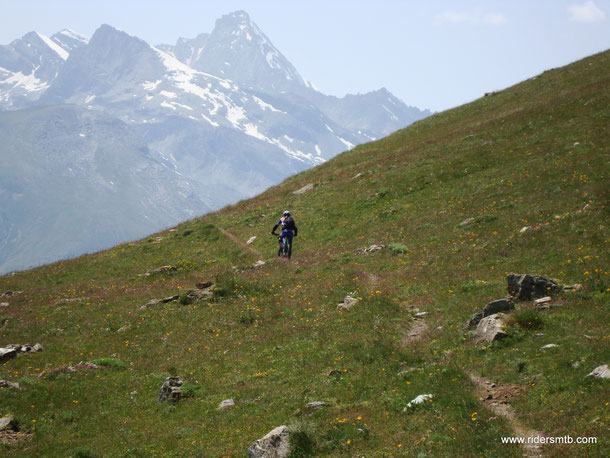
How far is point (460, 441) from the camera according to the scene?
1130 centimetres

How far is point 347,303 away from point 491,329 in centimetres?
754

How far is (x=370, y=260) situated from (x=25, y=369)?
669 inches

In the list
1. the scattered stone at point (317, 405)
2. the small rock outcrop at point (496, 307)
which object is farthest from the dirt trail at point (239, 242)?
the scattered stone at point (317, 405)

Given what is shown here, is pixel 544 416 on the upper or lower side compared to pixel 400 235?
lower

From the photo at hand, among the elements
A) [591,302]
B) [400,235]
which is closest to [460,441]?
[591,302]

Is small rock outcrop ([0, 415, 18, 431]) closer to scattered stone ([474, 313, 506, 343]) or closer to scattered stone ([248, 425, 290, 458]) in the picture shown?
scattered stone ([248, 425, 290, 458])

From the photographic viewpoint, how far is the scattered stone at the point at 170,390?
1688 centimetres

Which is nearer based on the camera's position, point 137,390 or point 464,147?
point 137,390

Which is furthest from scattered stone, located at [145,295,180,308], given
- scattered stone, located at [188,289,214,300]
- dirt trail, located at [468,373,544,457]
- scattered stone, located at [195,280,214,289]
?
dirt trail, located at [468,373,544,457]

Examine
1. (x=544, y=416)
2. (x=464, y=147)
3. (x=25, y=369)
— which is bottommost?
(x=544, y=416)

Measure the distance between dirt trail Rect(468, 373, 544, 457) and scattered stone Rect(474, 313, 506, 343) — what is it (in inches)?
77.3

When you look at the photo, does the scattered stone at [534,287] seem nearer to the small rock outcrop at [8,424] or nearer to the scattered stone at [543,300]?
the scattered stone at [543,300]

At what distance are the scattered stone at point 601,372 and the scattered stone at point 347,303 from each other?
11.2 meters

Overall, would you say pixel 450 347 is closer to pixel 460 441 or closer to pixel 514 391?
pixel 514 391
